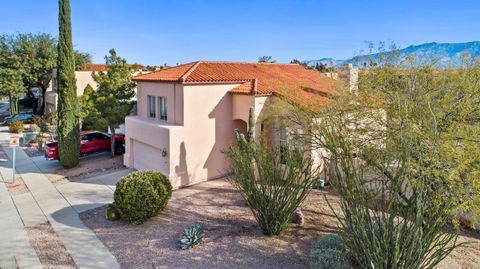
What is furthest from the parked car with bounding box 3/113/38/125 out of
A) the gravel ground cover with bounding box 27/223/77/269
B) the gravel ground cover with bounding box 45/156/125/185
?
the gravel ground cover with bounding box 27/223/77/269

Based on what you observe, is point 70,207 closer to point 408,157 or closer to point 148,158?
point 148,158

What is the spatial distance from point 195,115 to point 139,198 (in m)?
6.96

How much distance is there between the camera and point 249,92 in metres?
19.2

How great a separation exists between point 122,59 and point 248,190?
17695mm

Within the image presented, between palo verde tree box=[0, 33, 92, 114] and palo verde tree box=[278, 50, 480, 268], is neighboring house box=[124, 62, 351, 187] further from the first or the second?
palo verde tree box=[0, 33, 92, 114]

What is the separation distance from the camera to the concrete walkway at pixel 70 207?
11.9 meters

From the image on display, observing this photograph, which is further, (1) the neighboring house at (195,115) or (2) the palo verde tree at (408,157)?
(1) the neighboring house at (195,115)

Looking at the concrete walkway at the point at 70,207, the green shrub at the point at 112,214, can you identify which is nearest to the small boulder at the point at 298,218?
the concrete walkway at the point at 70,207

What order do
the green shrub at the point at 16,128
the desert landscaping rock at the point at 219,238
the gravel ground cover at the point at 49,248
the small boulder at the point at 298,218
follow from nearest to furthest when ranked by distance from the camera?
the desert landscaping rock at the point at 219,238 → the gravel ground cover at the point at 49,248 → the small boulder at the point at 298,218 → the green shrub at the point at 16,128

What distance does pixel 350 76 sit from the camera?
12.6 meters

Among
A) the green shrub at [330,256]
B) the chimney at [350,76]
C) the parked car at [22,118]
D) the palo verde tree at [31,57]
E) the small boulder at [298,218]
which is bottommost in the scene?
the small boulder at [298,218]

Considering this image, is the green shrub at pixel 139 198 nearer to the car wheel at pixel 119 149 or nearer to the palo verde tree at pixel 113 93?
the palo verde tree at pixel 113 93

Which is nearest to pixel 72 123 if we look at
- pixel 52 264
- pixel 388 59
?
pixel 52 264

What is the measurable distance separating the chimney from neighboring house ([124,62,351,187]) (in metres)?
3.29
